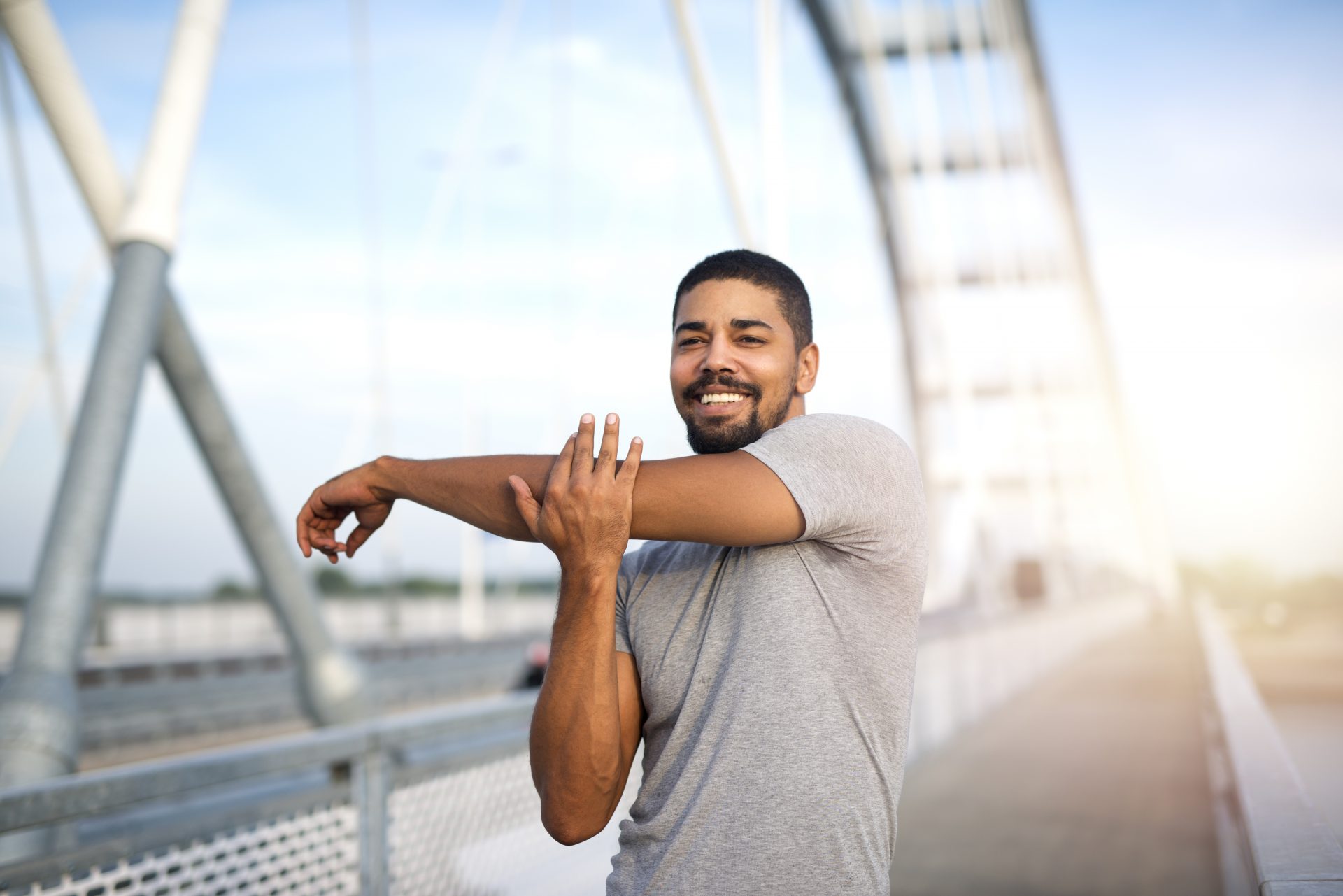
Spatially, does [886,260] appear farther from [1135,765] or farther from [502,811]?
[502,811]

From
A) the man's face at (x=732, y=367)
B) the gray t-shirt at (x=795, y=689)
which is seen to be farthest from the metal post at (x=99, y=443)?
the man's face at (x=732, y=367)

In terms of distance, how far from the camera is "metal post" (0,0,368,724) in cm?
458

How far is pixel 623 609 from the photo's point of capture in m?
2.04

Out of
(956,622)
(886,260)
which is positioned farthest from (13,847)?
(886,260)

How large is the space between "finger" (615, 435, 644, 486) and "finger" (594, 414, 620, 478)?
0.07 ft

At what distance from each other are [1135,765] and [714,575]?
7768mm

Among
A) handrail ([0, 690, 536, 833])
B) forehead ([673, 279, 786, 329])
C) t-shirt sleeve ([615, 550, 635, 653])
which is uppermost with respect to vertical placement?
forehead ([673, 279, 786, 329])

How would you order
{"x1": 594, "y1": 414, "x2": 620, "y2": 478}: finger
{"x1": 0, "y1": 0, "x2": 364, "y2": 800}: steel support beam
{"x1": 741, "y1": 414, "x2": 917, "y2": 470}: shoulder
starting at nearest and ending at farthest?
{"x1": 594, "y1": 414, "x2": 620, "y2": 478}: finger, {"x1": 741, "y1": 414, "x2": 917, "y2": 470}: shoulder, {"x1": 0, "y1": 0, "x2": 364, "y2": 800}: steel support beam

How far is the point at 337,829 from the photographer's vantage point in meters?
3.24

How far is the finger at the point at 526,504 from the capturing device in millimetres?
1759

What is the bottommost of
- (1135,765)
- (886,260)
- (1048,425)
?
(1135,765)

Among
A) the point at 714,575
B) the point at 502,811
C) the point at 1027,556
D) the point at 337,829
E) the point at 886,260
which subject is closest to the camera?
the point at 714,575

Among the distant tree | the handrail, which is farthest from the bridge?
the distant tree

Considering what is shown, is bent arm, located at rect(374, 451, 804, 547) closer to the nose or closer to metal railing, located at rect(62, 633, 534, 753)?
the nose
